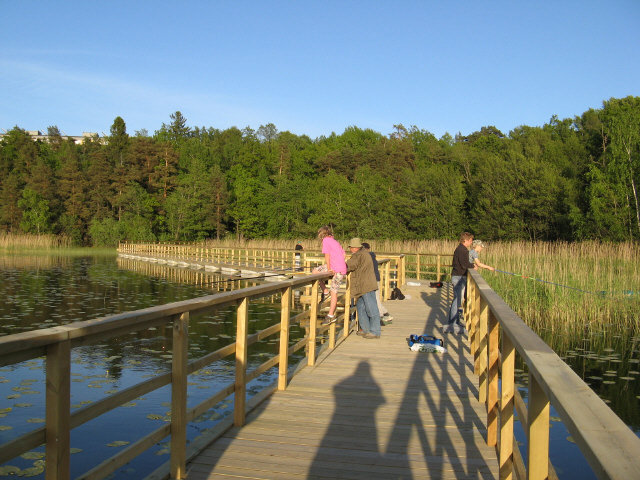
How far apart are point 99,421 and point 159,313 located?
4409mm

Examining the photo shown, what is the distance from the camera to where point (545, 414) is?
2010 mm

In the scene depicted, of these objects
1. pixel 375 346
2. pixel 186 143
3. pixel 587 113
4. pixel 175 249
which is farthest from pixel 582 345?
pixel 186 143

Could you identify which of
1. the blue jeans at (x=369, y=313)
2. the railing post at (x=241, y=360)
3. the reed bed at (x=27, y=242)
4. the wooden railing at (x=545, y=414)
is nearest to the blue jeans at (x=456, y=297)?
the blue jeans at (x=369, y=313)

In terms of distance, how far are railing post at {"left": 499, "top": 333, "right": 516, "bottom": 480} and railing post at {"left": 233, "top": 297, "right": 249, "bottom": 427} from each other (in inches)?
67.1

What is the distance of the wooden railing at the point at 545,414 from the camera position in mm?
1167

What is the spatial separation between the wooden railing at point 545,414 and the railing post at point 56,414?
65.9 inches

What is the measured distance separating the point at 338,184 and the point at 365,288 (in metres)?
46.1

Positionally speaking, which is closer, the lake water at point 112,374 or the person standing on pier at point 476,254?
the lake water at point 112,374

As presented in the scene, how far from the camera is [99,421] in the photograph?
21.6ft

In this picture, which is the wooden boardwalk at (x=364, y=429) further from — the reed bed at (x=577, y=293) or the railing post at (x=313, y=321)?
the reed bed at (x=577, y=293)

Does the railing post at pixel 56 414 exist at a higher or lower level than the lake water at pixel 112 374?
higher

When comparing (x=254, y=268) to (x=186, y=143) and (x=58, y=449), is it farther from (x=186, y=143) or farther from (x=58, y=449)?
(x=186, y=143)

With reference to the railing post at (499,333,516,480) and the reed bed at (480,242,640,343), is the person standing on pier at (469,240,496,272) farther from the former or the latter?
the railing post at (499,333,516,480)

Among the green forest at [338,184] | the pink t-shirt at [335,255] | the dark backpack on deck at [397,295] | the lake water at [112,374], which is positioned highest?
the green forest at [338,184]
